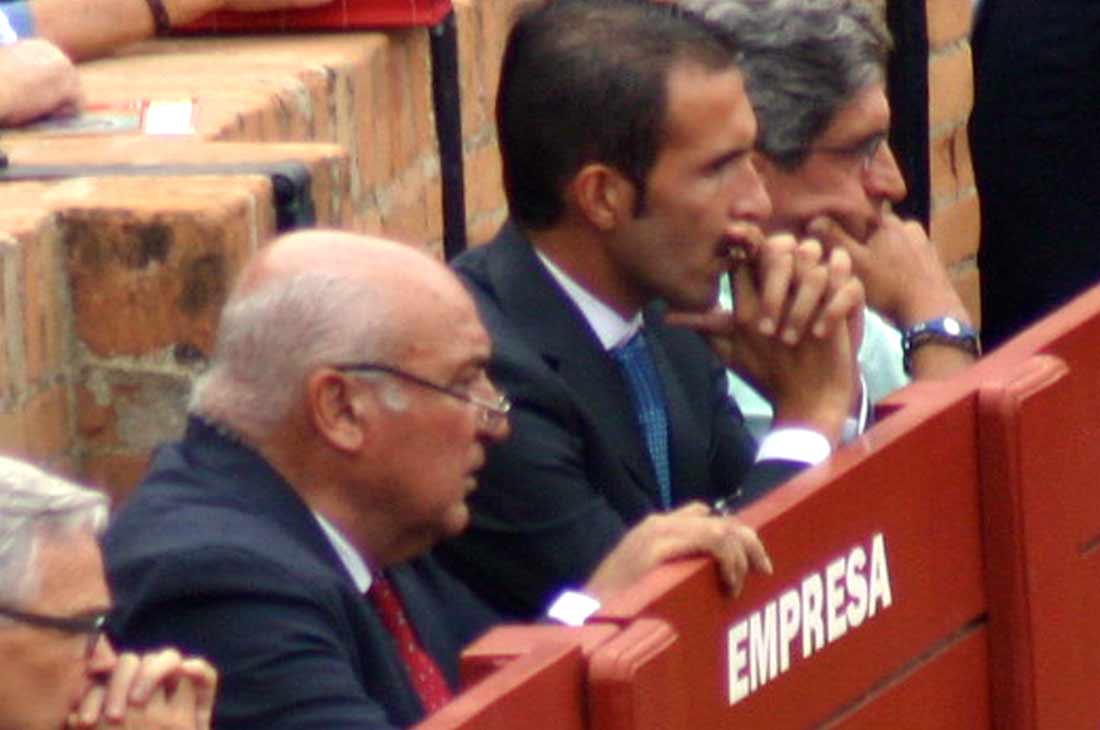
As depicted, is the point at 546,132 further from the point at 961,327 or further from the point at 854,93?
the point at 961,327

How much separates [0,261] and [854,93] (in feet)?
4.04

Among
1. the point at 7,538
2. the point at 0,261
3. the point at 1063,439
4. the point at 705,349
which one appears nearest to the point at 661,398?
the point at 705,349

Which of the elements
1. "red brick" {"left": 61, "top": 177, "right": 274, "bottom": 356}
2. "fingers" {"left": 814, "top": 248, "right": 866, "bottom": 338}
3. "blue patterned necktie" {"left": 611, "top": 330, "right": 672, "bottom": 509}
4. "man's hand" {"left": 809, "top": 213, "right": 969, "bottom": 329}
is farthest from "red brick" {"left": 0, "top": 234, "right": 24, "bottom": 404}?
"man's hand" {"left": 809, "top": 213, "right": 969, "bottom": 329}

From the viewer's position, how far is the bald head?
3.34 metres

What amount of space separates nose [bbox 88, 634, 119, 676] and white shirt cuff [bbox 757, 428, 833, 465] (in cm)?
108

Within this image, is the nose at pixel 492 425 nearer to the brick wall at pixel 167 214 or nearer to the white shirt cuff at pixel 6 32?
the brick wall at pixel 167 214

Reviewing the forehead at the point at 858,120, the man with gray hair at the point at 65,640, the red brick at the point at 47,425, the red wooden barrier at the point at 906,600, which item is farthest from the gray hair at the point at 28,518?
the forehead at the point at 858,120

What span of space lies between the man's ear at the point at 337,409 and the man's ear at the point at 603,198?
664mm

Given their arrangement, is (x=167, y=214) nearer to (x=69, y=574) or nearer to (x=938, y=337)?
(x=69, y=574)

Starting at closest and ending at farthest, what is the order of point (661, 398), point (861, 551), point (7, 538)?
point (7, 538) < point (861, 551) < point (661, 398)

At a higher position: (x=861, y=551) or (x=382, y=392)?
(x=382, y=392)

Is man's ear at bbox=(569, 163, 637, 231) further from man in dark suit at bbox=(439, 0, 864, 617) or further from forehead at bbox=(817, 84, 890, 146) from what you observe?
forehead at bbox=(817, 84, 890, 146)

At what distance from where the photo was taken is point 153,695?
2.94 m

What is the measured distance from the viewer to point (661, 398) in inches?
158
